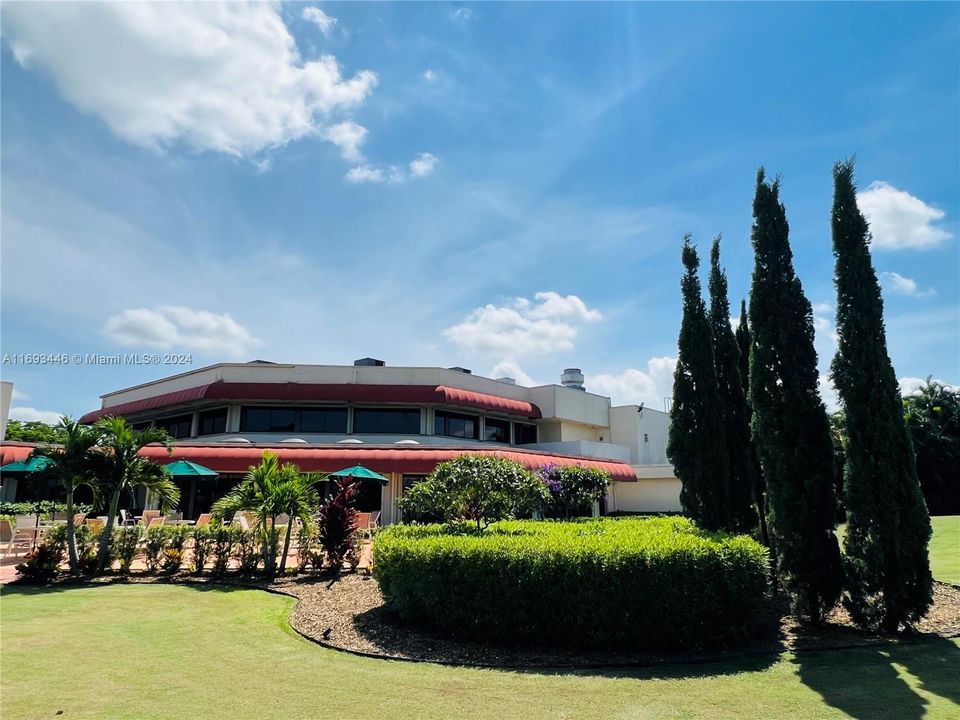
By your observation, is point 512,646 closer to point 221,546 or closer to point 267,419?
point 221,546

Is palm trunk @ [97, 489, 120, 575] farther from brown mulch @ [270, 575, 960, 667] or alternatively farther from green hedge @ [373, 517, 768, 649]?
green hedge @ [373, 517, 768, 649]

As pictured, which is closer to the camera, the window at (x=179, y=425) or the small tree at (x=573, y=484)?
the small tree at (x=573, y=484)

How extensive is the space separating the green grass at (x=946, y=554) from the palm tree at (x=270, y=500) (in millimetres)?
13705

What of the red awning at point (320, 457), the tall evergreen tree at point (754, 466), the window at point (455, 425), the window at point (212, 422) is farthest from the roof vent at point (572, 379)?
the tall evergreen tree at point (754, 466)

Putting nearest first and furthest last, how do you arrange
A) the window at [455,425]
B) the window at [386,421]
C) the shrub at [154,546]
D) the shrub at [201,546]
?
the shrub at [201,546] < the shrub at [154,546] < the window at [386,421] < the window at [455,425]

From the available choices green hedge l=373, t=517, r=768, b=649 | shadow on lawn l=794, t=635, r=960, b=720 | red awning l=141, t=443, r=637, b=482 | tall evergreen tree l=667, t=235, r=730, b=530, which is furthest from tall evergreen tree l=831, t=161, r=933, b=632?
red awning l=141, t=443, r=637, b=482

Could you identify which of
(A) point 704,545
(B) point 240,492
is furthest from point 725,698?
(B) point 240,492

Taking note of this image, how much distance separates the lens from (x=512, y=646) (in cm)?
827

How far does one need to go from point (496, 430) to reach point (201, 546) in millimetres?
22976

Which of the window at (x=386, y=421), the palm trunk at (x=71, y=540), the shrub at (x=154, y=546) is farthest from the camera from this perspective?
the window at (x=386, y=421)

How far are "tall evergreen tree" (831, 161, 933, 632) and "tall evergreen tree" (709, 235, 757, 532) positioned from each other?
12.5 ft

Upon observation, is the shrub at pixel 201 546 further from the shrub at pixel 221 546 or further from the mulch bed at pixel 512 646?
the mulch bed at pixel 512 646

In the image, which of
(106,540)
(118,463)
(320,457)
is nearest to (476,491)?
(118,463)

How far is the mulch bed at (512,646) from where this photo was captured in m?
7.68
